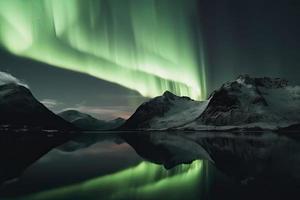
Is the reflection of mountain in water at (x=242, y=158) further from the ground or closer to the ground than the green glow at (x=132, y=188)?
further from the ground

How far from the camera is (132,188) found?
20922 mm

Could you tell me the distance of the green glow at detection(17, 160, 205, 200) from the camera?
711 inches

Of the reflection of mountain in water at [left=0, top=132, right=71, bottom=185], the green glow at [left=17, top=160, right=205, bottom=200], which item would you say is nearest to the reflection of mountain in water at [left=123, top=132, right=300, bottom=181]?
the green glow at [left=17, top=160, right=205, bottom=200]

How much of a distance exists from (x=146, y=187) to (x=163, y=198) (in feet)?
13.3

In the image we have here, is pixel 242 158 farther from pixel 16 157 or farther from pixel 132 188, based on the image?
pixel 16 157

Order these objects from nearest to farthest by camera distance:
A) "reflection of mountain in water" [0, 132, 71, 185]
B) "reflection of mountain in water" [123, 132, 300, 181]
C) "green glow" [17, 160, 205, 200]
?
"green glow" [17, 160, 205, 200], "reflection of mountain in water" [0, 132, 71, 185], "reflection of mountain in water" [123, 132, 300, 181]

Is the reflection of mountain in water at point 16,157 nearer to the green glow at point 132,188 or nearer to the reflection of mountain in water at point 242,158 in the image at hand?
the green glow at point 132,188

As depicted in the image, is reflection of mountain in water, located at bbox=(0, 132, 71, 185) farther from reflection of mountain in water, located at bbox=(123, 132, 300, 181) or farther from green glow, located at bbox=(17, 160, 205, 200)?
reflection of mountain in water, located at bbox=(123, 132, 300, 181)

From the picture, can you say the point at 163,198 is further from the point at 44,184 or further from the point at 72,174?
the point at 72,174

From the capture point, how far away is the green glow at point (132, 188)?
18050 mm

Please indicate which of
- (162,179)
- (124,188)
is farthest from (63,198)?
(162,179)

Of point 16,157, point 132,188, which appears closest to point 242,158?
point 132,188

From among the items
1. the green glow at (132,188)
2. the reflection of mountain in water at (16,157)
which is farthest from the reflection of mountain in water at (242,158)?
the reflection of mountain in water at (16,157)

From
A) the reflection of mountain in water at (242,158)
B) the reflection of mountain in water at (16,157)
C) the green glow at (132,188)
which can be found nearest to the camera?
the green glow at (132,188)
